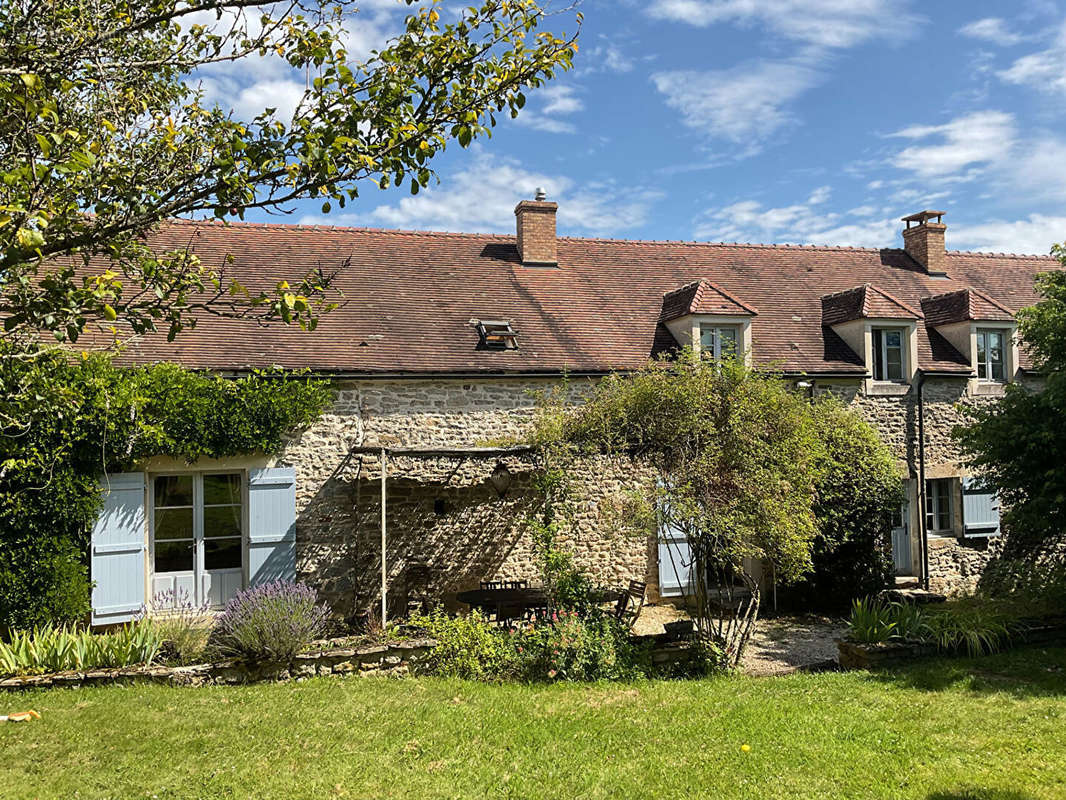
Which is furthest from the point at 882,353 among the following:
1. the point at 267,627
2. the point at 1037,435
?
the point at 267,627

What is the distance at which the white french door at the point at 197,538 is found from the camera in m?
10.3

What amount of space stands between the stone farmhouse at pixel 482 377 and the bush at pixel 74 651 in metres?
1.39

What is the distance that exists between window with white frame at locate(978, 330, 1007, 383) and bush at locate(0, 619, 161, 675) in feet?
45.7

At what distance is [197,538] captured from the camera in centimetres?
1042

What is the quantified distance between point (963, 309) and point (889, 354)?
68.2 inches

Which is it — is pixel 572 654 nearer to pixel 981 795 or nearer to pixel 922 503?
pixel 981 795

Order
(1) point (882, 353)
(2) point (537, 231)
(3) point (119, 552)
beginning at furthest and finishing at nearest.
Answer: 1. (2) point (537, 231)
2. (1) point (882, 353)
3. (3) point (119, 552)

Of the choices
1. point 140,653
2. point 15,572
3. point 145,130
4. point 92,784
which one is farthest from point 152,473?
point 145,130

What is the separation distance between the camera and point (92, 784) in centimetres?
559

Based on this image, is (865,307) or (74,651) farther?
(865,307)

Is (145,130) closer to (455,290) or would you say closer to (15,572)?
(15,572)

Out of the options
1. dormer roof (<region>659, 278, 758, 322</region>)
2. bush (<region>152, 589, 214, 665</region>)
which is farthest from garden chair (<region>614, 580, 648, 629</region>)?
dormer roof (<region>659, 278, 758, 322</region>)

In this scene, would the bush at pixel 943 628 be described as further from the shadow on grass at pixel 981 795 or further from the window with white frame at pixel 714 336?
the window with white frame at pixel 714 336

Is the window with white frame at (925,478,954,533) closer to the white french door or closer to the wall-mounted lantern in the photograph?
the wall-mounted lantern
